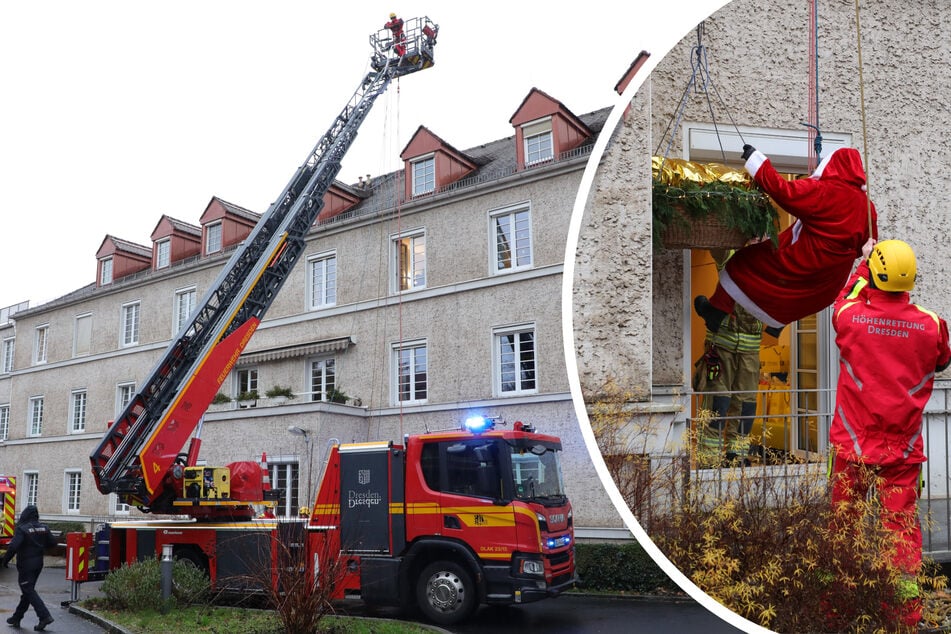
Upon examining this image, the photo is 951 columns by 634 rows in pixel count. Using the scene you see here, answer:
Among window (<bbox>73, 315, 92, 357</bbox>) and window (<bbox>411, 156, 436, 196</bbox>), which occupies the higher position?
window (<bbox>411, 156, 436, 196</bbox>)

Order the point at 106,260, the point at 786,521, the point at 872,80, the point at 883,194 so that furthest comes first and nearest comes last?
the point at 106,260
the point at 872,80
the point at 883,194
the point at 786,521

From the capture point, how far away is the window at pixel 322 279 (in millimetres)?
21500

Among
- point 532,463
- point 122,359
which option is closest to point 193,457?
point 532,463

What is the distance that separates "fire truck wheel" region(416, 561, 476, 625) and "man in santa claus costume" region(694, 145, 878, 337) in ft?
24.6

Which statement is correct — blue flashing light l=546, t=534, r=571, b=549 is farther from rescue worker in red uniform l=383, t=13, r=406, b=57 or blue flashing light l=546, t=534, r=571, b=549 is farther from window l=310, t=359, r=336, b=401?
window l=310, t=359, r=336, b=401

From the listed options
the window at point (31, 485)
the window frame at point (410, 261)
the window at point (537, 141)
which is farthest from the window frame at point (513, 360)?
the window at point (31, 485)

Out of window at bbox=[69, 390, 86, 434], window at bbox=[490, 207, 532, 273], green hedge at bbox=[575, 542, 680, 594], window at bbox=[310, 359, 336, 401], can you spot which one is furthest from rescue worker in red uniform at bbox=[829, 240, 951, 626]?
window at bbox=[69, 390, 86, 434]

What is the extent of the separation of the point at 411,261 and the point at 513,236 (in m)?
2.89

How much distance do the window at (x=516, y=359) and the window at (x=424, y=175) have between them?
468cm

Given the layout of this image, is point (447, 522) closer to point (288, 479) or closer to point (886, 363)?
point (886, 363)

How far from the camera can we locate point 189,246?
2683 cm

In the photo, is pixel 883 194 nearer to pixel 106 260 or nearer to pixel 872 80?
pixel 872 80

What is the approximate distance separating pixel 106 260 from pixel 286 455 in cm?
1357

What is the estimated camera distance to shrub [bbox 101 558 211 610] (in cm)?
1020
